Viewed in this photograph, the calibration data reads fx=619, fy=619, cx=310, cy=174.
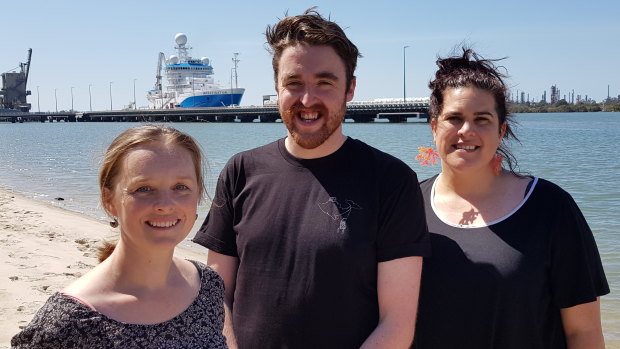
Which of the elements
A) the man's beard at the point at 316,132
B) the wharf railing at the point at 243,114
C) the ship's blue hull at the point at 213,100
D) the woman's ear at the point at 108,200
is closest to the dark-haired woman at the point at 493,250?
the man's beard at the point at 316,132

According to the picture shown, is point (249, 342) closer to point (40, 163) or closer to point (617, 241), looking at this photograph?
point (617, 241)

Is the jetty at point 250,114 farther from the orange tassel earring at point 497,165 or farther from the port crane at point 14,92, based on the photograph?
the orange tassel earring at point 497,165

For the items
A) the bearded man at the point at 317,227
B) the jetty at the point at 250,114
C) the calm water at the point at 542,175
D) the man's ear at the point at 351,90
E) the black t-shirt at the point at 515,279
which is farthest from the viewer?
the jetty at the point at 250,114

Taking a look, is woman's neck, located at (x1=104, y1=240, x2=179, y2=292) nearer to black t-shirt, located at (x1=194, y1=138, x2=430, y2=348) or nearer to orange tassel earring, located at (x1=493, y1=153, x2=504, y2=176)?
black t-shirt, located at (x1=194, y1=138, x2=430, y2=348)

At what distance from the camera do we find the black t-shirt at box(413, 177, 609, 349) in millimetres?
2439

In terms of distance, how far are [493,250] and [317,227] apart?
29.1 inches

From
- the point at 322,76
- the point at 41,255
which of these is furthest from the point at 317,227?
the point at 41,255

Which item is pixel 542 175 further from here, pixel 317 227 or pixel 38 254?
pixel 317 227

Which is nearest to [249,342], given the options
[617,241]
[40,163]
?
[617,241]

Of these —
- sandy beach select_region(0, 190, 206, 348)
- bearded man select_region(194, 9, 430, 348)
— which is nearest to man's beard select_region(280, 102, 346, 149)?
bearded man select_region(194, 9, 430, 348)

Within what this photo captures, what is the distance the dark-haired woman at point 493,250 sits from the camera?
96.3 inches

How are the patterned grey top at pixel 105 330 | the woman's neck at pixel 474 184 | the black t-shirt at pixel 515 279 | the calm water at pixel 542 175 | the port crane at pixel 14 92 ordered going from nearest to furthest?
the patterned grey top at pixel 105 330
the black t-shirt at pixel 515 279
the woman's neck at pixel 474 184
the calm water at pixel 542 175
the port crane at pixel 14 92

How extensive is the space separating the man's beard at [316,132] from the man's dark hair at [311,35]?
0.20 m

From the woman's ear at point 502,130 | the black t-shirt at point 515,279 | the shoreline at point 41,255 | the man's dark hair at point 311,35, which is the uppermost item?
the man's dark hair at point 311,35
